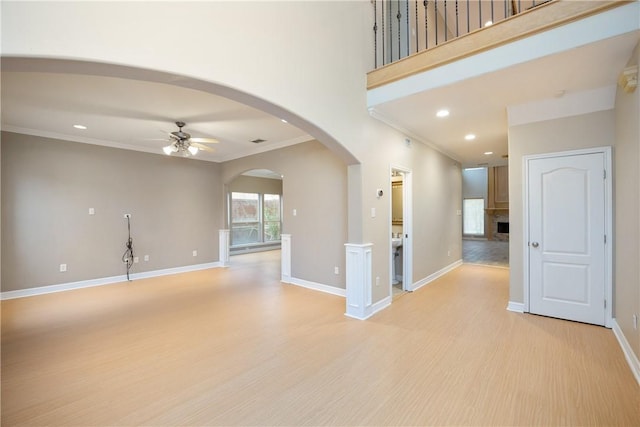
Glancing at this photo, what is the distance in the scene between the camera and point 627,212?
103 inches

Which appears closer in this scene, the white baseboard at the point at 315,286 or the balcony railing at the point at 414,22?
the balcony railing at the point at 414,22

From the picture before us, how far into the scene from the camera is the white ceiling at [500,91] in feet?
8.14

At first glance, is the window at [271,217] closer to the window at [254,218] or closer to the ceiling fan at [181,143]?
the window at [254,218]

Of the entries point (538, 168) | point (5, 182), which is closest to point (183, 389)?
point (538, 168)

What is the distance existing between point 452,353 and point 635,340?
4.87ft

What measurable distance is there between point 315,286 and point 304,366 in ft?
8.31

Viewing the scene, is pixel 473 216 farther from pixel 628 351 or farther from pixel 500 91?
pixel 628 351

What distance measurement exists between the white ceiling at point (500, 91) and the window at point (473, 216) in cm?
811

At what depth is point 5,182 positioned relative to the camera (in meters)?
4.43

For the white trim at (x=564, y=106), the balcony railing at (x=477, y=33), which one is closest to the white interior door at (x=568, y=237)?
the white trim at (x=564, y=106)

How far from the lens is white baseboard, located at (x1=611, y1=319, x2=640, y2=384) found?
7.37 ft

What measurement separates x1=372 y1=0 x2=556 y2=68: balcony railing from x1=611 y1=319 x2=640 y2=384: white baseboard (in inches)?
129

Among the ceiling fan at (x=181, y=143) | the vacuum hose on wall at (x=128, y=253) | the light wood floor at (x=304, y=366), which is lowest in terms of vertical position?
the light wood floor at (x=304, y=366)

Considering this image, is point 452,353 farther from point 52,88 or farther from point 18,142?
point 18,142
